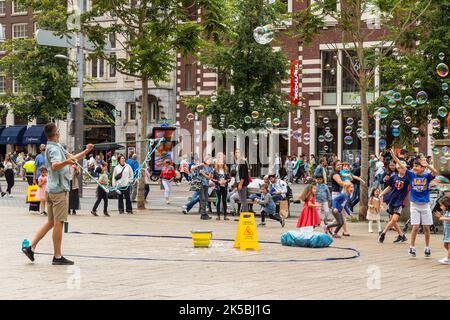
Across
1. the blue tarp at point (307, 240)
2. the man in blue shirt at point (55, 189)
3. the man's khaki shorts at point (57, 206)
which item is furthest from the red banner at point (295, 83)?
the man's khaki shorts at point (57, 206)

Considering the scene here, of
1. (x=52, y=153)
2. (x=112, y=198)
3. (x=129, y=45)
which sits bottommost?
(x=112, y=198)

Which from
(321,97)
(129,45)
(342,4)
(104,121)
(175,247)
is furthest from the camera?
(104,121)

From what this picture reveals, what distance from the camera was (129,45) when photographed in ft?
87.0

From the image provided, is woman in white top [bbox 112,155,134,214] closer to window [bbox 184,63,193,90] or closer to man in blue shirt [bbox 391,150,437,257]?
man in blue shirt [bbox 391,150,437,257]

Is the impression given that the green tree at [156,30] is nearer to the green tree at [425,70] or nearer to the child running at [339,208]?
the child running at [339,208]

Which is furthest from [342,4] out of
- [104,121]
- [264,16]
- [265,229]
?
[104,121]

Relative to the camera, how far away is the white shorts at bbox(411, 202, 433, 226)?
48.8 ft

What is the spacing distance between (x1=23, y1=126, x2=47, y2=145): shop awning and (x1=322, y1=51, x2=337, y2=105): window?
2215 centimetres

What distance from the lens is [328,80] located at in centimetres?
4991

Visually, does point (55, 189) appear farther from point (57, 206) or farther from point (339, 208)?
point (339, 208)

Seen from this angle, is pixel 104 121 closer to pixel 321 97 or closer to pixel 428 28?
pixel 321 97

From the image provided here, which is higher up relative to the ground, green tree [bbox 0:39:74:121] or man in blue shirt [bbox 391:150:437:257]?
green tree [bbox 0:39:74:121]

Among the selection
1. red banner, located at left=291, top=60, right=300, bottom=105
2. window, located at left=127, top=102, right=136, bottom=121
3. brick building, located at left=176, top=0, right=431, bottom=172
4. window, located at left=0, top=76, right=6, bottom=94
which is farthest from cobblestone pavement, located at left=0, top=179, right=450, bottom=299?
window, located at left=0, top=76, right=6, bottom=94
